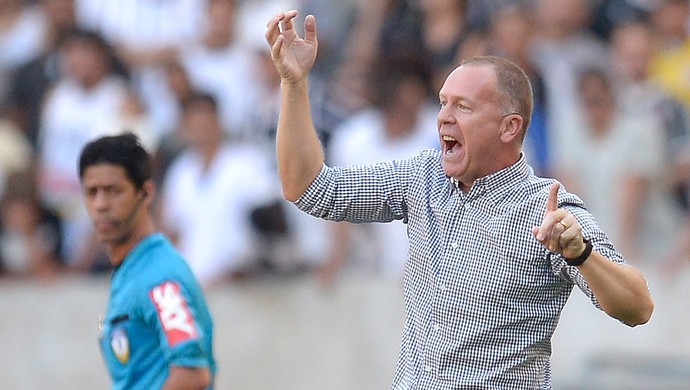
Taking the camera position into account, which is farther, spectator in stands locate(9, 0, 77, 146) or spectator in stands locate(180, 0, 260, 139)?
spectator in stands locate(9, 0, 77, 146)

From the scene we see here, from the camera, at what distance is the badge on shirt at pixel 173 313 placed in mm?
5094

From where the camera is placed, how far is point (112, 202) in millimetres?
5535

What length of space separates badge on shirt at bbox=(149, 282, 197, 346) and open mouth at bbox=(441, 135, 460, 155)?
135 centimetres

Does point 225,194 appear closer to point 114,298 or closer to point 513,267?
point 114,298

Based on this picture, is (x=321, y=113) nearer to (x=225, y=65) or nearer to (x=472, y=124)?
(x=225, y=65)

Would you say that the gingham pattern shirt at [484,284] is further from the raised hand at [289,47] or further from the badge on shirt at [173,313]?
the badge on shirt at [173,313]

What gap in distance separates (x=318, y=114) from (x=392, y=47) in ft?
2.54

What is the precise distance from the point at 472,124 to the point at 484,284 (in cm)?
51

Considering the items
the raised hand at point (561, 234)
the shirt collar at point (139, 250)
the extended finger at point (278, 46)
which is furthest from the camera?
the shirt collar at point (139, 250)

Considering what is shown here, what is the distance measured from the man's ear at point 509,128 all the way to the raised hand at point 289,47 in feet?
2.26

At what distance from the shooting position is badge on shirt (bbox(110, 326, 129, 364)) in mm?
5254

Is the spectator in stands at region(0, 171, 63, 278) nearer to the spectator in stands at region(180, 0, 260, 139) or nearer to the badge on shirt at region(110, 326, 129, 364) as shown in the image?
the spectator in stands at region(180, 0, 260, 139)

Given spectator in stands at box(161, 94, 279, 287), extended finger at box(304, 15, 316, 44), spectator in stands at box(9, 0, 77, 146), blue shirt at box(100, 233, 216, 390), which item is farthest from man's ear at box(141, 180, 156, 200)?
spectator in stands at box(9, 0, 77, 146)

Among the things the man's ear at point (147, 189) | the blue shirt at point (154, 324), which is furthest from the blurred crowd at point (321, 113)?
the blue shirt at point (154, 324)
